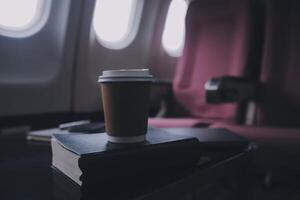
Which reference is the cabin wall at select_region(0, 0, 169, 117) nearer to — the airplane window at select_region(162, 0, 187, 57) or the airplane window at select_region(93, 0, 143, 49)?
the airplane window at select_region(93, 0, 143, 49)

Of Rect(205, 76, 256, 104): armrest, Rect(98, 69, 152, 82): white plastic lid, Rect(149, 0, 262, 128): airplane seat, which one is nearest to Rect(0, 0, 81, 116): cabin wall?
Rect(149, 0, 262, 128): airplane seat

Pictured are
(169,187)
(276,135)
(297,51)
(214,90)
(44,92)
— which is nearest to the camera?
(169,187)

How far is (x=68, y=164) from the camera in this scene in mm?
485

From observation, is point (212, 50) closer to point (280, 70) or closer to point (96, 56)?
point (280, 70)

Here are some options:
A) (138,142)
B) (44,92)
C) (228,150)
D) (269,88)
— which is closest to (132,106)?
(138,142)

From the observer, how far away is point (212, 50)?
1.73 m

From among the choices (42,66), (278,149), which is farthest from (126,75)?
(42,66)

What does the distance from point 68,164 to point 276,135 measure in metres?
0.83

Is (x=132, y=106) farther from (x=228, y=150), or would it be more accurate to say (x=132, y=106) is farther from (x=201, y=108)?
(x=201, y=108)

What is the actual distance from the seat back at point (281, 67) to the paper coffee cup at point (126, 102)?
108cm

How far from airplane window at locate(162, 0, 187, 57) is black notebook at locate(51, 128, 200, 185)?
1963 mm

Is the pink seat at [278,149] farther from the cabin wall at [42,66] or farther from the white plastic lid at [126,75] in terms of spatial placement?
the cabin wall at [42,66]

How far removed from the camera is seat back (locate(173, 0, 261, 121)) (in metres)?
1.54

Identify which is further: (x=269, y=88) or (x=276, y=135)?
(x=269, y=88)
